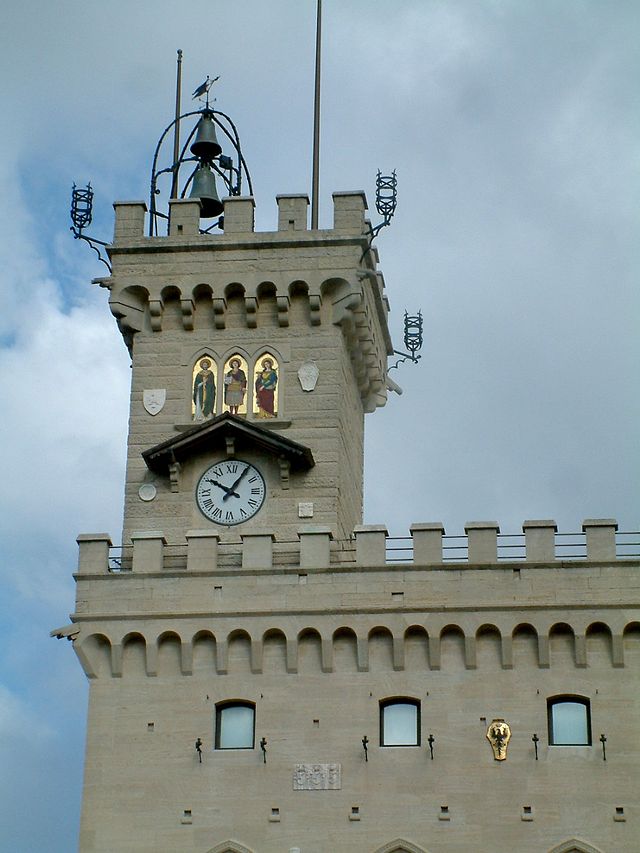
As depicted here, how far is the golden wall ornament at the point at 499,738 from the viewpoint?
47.5 meters

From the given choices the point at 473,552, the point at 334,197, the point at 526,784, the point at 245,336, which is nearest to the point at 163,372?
the point at 245,336

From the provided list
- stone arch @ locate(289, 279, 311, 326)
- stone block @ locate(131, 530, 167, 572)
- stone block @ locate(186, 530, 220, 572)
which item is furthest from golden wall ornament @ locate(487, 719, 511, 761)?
stone arch @ locate(289, 279, 311, 326)

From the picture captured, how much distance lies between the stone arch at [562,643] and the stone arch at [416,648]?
2.87 m

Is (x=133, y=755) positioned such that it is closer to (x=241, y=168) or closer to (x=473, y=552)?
(x=473, y=552)

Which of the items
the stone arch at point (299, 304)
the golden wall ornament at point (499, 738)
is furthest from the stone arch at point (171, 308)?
the golden wall ornament at point (499, 738)

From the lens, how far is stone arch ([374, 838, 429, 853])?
46.8 m

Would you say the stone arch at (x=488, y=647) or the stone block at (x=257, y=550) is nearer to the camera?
the stone arch at (x=488, y=647)

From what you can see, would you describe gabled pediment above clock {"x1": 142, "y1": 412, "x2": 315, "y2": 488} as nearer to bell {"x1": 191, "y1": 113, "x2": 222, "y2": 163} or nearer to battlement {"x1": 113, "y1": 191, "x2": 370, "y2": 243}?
battlement {"x1": 113, "y1": 191, "x2": 370, "y2": 243}

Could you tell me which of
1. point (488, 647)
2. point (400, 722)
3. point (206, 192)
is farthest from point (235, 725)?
point (206, 192)

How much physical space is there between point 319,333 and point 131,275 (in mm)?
5133

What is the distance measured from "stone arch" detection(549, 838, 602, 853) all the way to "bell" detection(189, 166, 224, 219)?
66.0 ft

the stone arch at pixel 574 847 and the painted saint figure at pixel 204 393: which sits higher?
the painted saint figure at pixel 204 393

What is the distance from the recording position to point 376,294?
5622cm

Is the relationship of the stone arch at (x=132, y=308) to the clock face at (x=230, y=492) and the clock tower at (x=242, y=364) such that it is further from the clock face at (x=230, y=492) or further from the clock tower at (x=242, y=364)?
the clock face at (x=230, y=492)
